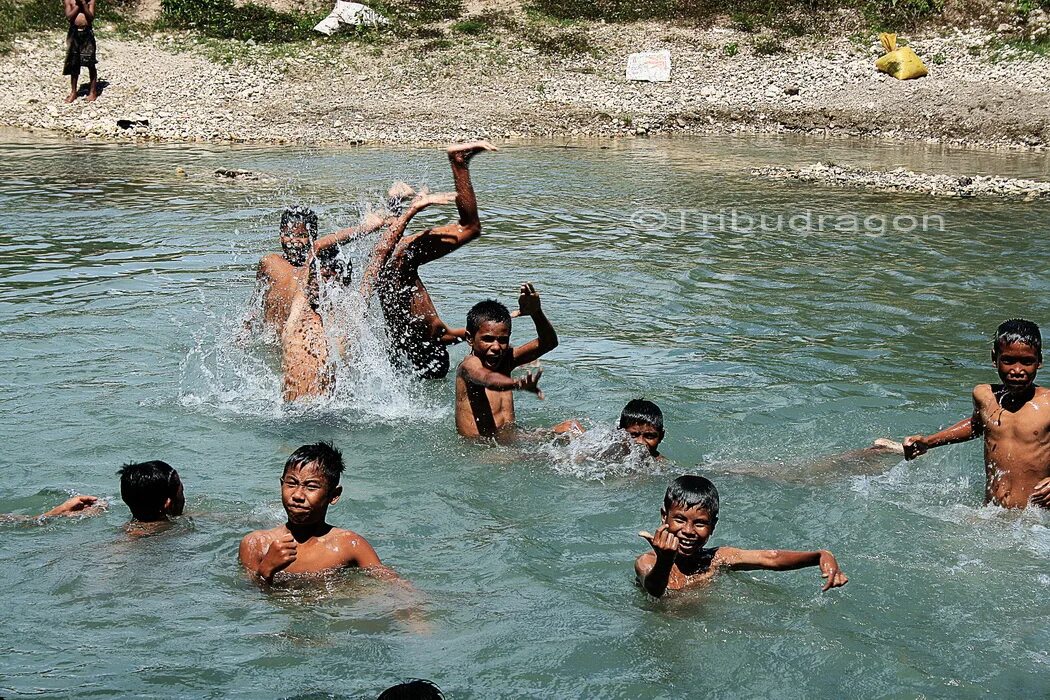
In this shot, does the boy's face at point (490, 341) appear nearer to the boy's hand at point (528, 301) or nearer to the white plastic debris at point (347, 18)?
the boy's hand at point (528, 301)

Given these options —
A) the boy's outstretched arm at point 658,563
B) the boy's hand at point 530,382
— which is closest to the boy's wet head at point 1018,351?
the boy's outstretched arm at point 658,563

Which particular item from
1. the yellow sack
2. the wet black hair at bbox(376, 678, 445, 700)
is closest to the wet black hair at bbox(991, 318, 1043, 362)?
the wet black hair at bbox(376, 678, 445, 700)

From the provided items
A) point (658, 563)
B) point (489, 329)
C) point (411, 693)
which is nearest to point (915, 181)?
point (489, 329)

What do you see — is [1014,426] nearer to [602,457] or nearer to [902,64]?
[602,457]

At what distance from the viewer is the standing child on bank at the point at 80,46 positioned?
20.9 metres

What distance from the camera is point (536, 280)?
1104 cm

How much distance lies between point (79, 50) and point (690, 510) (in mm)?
19568

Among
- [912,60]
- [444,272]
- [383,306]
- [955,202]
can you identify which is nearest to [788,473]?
[383,306]

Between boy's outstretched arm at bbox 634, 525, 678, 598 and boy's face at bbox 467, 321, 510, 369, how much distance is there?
5.80 ft

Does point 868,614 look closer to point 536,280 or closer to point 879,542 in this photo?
point 879,542

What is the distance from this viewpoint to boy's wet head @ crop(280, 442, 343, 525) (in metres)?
4.84

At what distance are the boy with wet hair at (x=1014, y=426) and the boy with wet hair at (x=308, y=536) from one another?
9.70ft

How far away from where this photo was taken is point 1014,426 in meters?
5.81

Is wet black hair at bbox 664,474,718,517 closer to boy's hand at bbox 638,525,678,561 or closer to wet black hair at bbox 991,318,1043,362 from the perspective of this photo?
boy's hand at bbox 638,525,678,561
